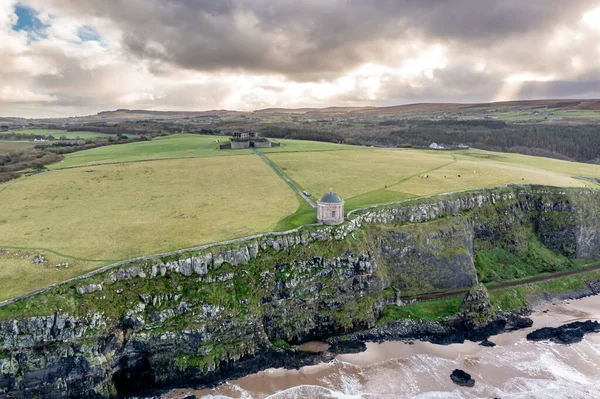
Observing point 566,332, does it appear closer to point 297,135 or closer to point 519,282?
point 519,282

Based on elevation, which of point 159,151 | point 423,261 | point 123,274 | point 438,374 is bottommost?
point 438,374

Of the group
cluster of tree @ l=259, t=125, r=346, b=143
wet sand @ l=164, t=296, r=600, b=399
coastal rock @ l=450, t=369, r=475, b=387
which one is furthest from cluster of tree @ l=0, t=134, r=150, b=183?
coastal rock @ l=450, t=369, r=475, b=387

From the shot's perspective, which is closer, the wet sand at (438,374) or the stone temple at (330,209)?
the wet sand at (438,374)

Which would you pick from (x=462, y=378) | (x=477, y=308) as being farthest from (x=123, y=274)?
(x=477, y=308)

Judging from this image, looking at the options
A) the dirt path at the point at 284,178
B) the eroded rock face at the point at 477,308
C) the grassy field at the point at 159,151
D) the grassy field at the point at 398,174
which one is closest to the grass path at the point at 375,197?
the grassy field at the point at 398,174

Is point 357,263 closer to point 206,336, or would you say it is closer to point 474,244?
point 206,336

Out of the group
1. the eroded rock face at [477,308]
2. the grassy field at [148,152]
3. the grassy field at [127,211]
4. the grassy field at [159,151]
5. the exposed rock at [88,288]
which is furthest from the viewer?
the grassy field at [159,151]

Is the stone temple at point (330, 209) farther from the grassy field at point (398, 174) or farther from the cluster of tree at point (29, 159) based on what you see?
the cluster of tree at point (29, 159)
